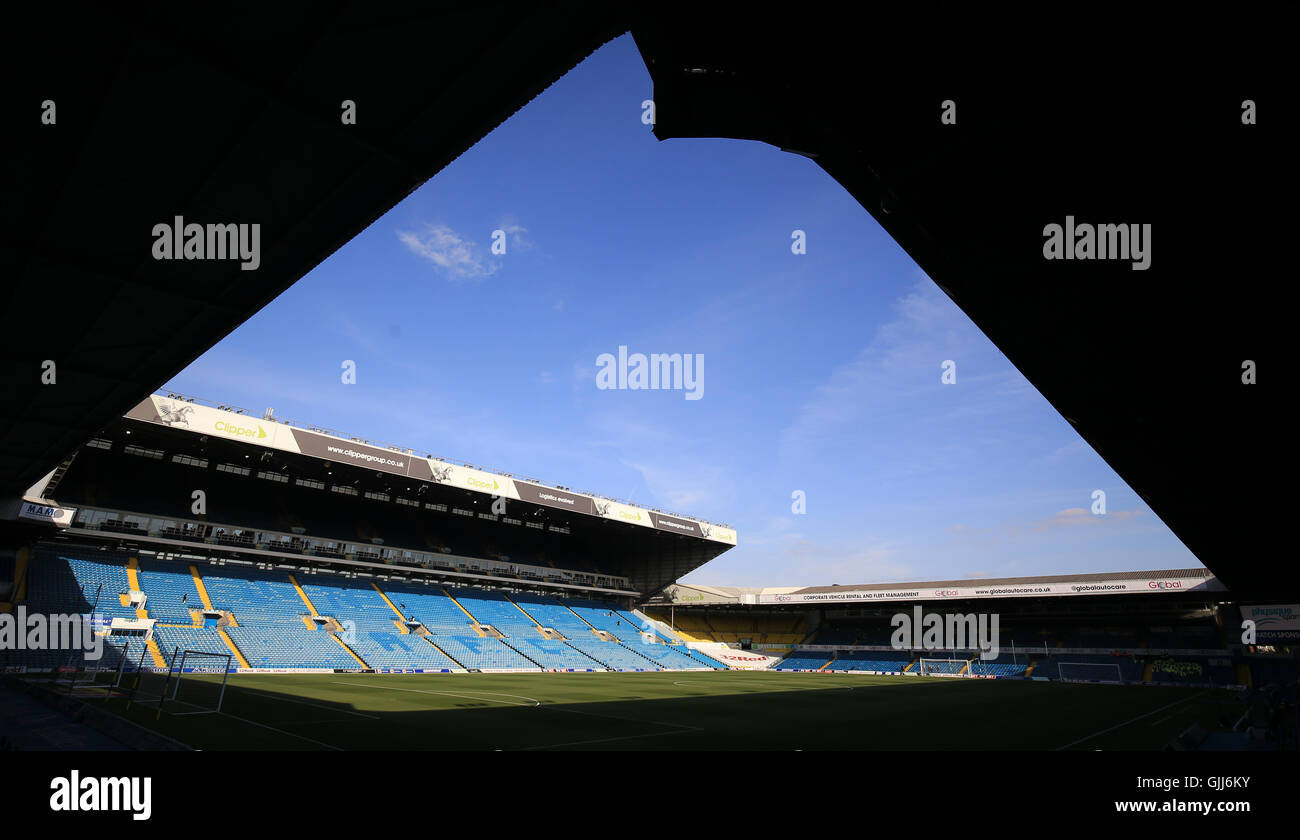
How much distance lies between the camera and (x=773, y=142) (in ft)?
20.6

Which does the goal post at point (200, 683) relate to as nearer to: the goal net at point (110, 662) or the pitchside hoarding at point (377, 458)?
the goal net at point (110, 662)

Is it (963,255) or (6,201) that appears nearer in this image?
(963,255)

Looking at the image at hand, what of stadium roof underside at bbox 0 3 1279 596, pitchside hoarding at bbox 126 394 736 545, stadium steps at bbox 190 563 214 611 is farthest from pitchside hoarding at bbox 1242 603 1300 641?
stadium steps at bbox 190 563 214 611

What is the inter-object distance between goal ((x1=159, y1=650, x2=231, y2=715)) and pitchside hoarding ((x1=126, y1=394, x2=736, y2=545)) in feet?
39.9

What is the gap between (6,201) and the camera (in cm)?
780

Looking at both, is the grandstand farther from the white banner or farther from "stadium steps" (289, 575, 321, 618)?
the white banner

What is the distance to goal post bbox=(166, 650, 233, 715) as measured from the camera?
16531mm

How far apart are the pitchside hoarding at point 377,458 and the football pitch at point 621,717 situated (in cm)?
1363

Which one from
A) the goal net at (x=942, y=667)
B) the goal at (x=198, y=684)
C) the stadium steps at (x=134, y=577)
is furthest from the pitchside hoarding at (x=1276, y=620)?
the stadium steps at (x=134, y=577)

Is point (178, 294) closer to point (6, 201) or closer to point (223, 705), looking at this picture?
point (6, 201)

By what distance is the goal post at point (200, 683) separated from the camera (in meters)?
16.5
